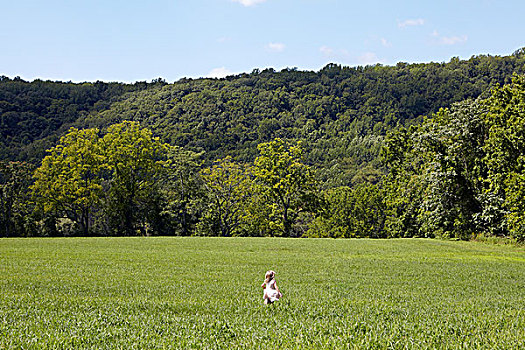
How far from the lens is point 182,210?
61.9 m

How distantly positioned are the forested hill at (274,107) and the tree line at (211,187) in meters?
49.6

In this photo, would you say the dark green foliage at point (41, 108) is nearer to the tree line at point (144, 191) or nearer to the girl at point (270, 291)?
the tree line at point (144, 191)

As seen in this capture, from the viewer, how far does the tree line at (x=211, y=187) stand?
4419 cm

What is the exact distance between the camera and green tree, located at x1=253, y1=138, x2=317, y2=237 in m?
60.5

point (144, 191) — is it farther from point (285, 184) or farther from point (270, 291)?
point (270, 291)

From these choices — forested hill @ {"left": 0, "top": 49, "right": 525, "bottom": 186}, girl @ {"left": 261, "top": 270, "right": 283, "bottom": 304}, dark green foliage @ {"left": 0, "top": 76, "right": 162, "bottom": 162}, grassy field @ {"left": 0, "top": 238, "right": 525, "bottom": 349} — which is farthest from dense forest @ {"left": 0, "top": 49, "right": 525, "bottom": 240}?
girl @ {"left": 261, "top": 270, "right": 283, "bottom": 304}

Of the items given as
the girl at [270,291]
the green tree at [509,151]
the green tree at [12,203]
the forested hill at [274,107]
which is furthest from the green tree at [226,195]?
the forested hill at [274,107]

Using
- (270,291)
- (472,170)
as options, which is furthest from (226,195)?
(270,291)

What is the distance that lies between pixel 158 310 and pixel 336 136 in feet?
479

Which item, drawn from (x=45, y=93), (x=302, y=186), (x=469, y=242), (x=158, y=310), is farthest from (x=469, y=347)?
(x=45, y=93)

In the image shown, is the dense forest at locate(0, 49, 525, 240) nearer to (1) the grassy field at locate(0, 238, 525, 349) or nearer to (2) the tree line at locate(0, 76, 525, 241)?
(2) the tree line at locate(0, 76, 525, 241)

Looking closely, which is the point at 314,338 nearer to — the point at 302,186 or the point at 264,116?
the point at 302,186

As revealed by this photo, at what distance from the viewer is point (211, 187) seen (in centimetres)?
6256

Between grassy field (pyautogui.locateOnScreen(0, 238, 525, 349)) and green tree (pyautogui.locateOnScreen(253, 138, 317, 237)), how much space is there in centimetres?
3274
